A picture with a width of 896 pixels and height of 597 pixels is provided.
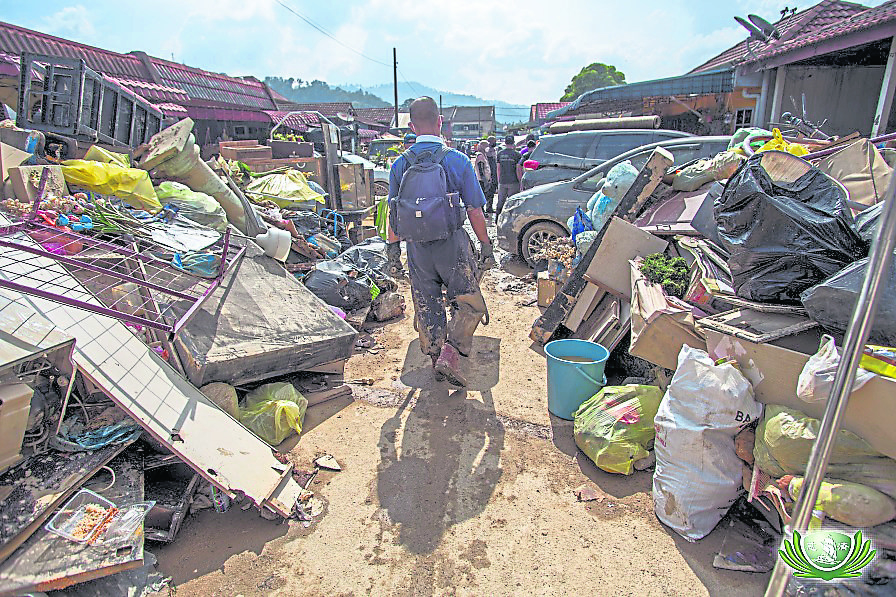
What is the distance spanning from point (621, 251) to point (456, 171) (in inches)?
54.6

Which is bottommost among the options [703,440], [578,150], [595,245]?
[703,440]

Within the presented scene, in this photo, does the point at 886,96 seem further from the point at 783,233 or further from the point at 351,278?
the point at 351,278

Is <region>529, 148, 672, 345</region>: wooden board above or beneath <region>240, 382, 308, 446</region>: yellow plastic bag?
above

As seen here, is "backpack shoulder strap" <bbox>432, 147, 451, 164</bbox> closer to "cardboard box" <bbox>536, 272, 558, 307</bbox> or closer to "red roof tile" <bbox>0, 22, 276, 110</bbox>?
"cardboard box" <bbox>536, 272, 558, 307</bbox>

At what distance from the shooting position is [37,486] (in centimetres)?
200

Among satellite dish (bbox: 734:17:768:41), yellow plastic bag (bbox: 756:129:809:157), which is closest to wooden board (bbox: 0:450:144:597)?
yellow plastic bag (bbox: 756:129:809:157)

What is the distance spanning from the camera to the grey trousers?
3629mm

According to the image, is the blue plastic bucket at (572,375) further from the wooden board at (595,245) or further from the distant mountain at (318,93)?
the distant mountain at (318,93)

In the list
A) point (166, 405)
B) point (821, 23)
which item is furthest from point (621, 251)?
point (821, 23)

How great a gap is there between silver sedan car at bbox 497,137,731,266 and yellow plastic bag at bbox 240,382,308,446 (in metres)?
4.35

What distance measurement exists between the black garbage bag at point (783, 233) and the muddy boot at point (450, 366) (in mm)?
1915

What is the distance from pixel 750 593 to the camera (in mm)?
1996

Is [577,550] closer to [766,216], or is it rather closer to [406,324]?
[766,216]

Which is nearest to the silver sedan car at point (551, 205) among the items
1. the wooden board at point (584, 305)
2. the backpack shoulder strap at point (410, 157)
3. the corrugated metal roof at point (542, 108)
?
the wooden board at point (584, 305)
